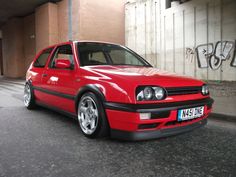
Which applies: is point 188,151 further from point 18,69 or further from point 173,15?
point 18,69

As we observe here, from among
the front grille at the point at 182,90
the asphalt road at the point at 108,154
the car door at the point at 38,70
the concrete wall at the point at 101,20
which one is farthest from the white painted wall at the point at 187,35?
the car door at the point at 38,70

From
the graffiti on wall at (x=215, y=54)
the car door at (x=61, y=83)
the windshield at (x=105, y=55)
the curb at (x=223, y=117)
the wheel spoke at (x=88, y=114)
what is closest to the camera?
the wheel spoke at (x=88, y=114)

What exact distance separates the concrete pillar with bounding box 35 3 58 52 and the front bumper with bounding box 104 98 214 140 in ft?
44.6

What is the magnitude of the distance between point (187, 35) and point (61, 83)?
10.7m

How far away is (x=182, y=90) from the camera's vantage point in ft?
8.78

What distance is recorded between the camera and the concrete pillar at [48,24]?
14.9 metres

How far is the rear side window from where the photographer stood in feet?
14.9

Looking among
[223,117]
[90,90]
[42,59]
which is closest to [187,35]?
[223,117]

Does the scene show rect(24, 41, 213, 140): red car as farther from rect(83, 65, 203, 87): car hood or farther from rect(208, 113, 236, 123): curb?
rect(208, 113, 236, 123): curb

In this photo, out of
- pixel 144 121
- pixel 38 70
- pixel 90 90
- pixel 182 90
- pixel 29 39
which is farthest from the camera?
pixel 29 39

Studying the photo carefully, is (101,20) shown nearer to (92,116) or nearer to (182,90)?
(92,116)

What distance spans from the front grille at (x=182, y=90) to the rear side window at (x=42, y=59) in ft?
Answer: 9.10

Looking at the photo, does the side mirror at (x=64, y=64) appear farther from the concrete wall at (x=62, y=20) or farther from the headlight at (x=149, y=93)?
the concrete wall at (x=62, y=20)

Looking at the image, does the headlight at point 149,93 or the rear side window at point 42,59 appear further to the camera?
the rear side window at point 42,59
